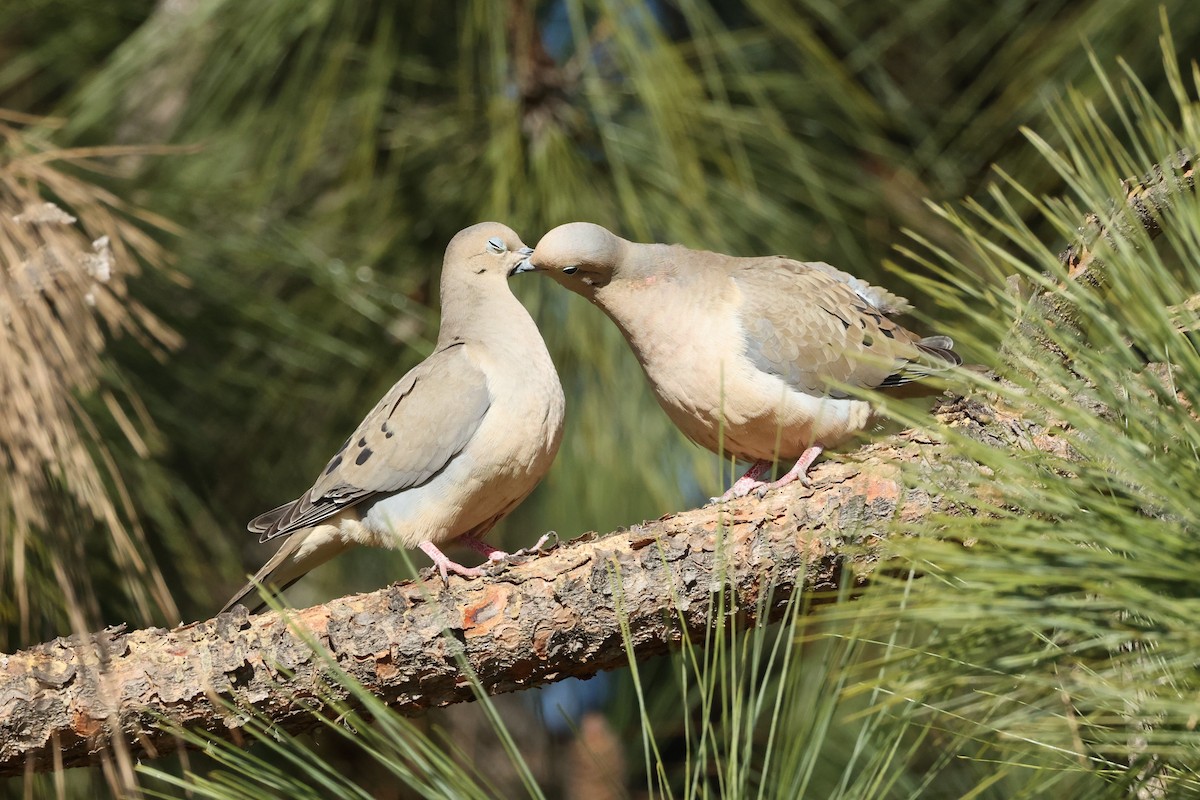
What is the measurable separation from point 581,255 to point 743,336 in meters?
0.44

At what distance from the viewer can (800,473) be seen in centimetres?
247

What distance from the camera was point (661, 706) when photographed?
3.84 m

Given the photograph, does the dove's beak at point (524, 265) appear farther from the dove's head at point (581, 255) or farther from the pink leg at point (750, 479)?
the pink leg at point (750, 479)

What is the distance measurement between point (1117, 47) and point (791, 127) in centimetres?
100

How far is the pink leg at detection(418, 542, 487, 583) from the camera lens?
96.0 inches

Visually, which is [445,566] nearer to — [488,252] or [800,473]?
[800,473]

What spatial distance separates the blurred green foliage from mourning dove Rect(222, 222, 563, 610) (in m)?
0.61

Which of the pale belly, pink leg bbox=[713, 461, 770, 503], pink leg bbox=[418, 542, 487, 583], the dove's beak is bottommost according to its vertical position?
pink leg bbox=[713, 461, 770, 503]

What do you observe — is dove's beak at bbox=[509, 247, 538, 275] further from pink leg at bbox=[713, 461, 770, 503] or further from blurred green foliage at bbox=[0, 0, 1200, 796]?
pink leg at bbox=[713, 461, 770, 503]

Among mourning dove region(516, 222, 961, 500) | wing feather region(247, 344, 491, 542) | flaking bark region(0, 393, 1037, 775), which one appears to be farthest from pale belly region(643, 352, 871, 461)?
flaking bark region(0, 393, 1037, 775)

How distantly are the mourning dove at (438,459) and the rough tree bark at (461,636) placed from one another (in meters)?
0.56

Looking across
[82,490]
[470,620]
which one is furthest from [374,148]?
[470,620]

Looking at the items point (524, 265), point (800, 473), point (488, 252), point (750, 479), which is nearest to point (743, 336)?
point (750, 479)

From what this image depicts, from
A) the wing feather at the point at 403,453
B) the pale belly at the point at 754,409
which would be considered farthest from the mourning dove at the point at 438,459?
the pale belly at the point at 754,409
